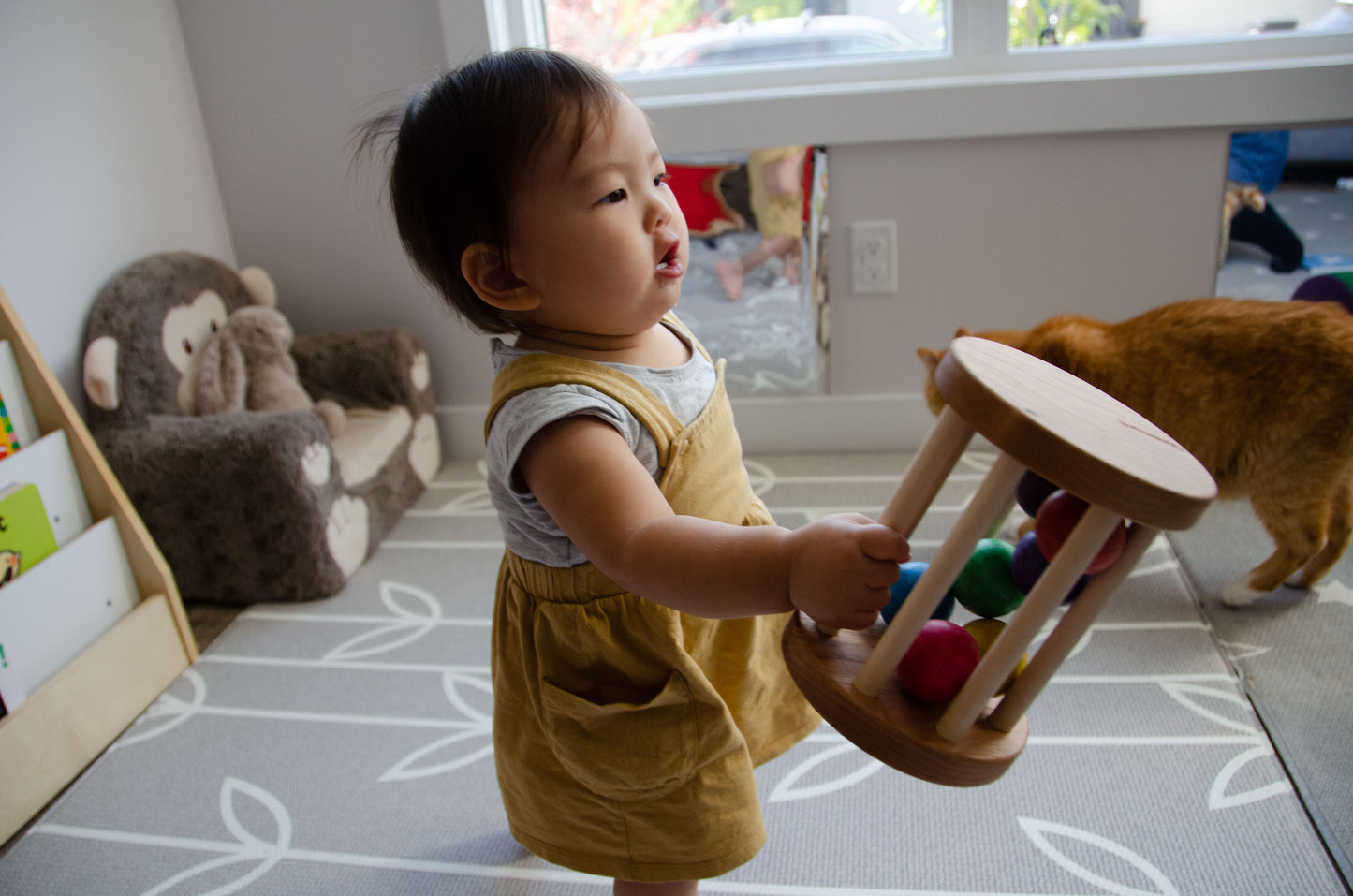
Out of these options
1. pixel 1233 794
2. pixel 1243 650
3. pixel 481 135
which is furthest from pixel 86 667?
pixel 1243 650

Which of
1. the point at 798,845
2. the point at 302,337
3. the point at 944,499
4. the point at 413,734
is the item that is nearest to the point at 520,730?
the point at 798,845

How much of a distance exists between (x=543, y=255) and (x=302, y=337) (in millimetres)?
1395

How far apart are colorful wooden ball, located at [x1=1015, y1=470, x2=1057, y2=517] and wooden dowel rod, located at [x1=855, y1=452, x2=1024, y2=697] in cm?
9

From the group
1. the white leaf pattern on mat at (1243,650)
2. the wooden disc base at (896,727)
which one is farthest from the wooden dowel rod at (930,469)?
the white leaf pattern on mat at (1243,650)

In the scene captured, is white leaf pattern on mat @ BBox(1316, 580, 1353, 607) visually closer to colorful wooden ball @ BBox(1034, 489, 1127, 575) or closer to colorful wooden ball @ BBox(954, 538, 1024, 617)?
colorful wooden ball @ BBox(954, 538, 1024, 617)

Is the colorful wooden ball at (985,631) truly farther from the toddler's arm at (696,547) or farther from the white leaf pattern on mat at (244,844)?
the white leaf pattern on mat at (244,844)

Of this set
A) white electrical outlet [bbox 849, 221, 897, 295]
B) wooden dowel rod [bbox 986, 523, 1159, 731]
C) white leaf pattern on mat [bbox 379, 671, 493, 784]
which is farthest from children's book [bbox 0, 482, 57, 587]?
white electrical outlet [bbox 849, 221, 897, 295]

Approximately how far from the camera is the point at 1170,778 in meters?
1.07

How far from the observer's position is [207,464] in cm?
147

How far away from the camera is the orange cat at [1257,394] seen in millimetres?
1185

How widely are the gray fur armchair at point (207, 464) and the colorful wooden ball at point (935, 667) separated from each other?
1124mm

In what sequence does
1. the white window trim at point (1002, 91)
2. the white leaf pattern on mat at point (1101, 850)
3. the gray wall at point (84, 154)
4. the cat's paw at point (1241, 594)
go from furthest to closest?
the white window trim at point (1002, 91) < the gray wall at point (84, 154) < the cat's paw at point (1241, 594) < the white leaf pattern on mat at point (1101, 850)

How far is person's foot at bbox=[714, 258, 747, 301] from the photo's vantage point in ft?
6.01

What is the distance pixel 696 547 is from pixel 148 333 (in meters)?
1.37
